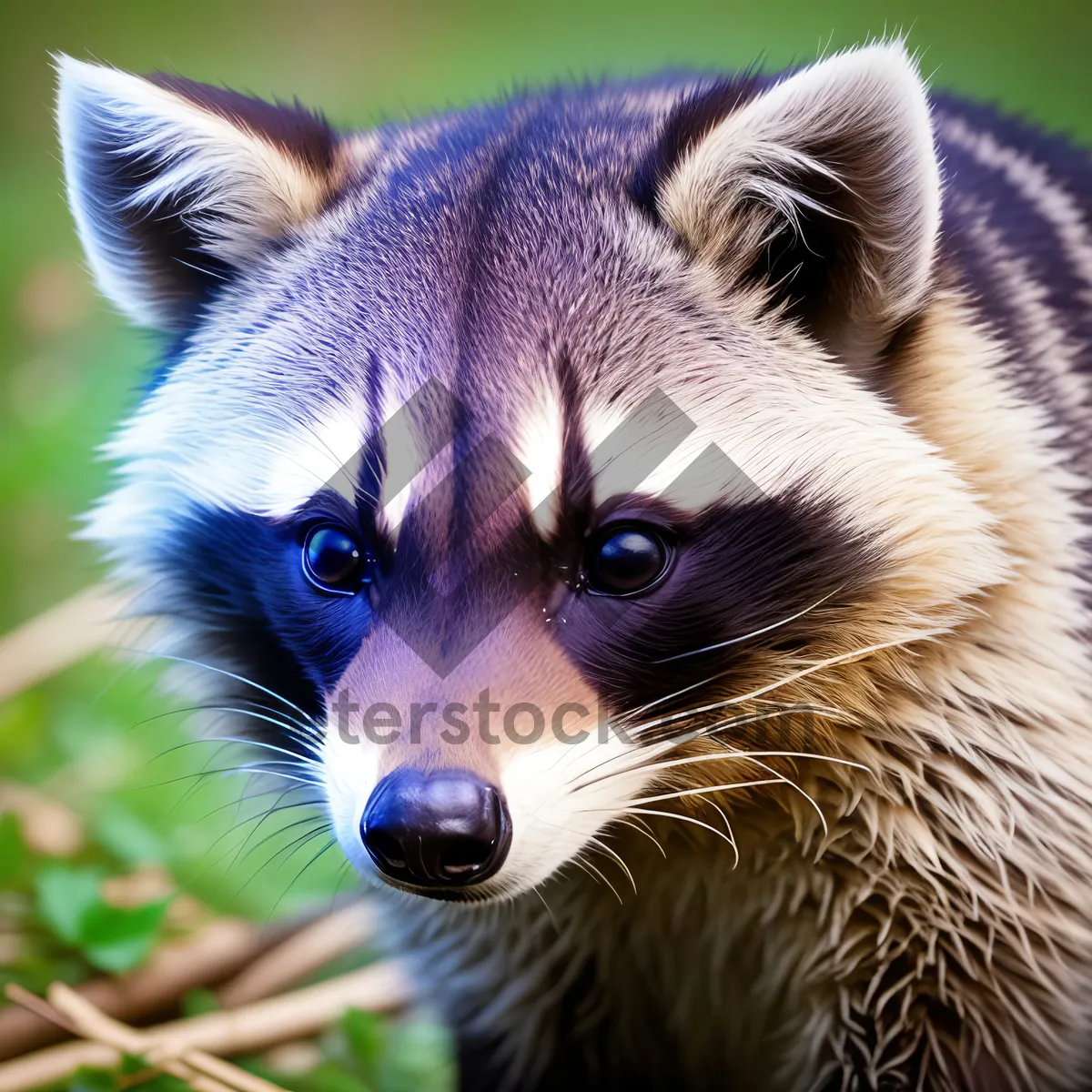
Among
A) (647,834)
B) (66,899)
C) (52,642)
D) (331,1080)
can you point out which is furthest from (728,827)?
(52,642)

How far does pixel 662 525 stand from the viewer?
173 centimetres

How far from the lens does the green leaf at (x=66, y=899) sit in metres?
2.63

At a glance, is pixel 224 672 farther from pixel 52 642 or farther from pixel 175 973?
pixel 52 642

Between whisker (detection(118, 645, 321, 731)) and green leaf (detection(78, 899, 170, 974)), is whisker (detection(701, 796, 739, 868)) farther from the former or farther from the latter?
green leaf (detection(78, 899, 170, 974))

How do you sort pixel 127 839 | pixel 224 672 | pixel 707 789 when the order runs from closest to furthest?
pixel 707 789
pixel 224 672
pixel 127 839

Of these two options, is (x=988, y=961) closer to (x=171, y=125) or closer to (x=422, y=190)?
(x=422, y=190)

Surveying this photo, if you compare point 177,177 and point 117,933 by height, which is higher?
point 177,177

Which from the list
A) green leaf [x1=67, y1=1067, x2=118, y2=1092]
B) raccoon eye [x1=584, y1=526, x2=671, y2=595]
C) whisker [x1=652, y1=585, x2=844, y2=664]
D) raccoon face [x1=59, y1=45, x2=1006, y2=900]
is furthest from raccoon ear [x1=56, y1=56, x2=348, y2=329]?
green leaf [x1=67, y1=1067, x2=118, y2=1092]

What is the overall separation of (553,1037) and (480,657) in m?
1.01

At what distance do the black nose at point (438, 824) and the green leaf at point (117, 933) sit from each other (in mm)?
1222

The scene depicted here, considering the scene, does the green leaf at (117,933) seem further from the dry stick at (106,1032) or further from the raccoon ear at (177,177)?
the raccoon ear at (177,177)

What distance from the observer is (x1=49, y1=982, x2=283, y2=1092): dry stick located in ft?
7.39

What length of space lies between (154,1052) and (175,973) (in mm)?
476

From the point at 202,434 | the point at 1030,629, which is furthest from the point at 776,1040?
the point at 202,434
